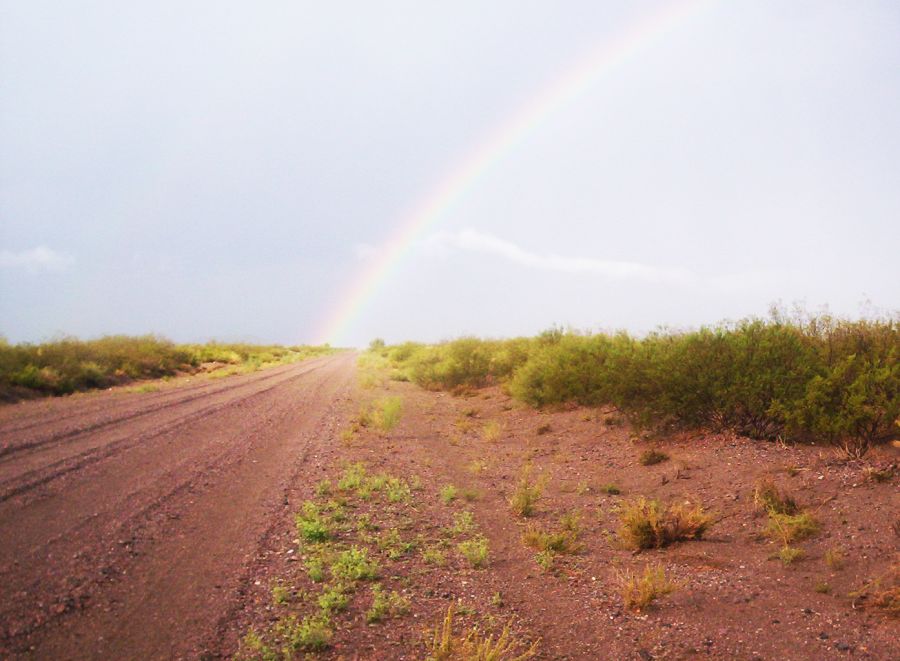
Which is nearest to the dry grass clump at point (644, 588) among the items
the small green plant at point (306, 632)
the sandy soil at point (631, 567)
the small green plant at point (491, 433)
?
the sandy soil at point (631, 567)

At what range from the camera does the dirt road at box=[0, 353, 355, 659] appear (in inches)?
196

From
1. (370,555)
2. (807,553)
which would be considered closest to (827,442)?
(807,553)

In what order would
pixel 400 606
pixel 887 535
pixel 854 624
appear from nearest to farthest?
pixel 854 624 → pixel 400 606 → pixel 887 535

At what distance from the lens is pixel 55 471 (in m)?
9.70

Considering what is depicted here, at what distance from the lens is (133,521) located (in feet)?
24.8

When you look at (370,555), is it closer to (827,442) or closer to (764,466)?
(764,466)

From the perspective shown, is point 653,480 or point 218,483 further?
point 653,480

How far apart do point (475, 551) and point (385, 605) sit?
1871 mm

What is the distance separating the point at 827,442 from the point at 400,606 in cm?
829

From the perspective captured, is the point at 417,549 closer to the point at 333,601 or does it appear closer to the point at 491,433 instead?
the point at 333,601

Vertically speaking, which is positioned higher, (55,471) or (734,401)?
(734,401)

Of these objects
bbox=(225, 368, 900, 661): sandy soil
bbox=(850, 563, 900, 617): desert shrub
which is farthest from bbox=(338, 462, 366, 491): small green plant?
bbox=(850, 563, 900, 617): desert shrub

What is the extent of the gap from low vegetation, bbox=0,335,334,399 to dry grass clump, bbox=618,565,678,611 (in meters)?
21.0

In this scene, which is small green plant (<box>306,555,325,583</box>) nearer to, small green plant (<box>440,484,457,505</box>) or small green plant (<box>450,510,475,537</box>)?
small green plant (<box>450,510,475,537</box>)
